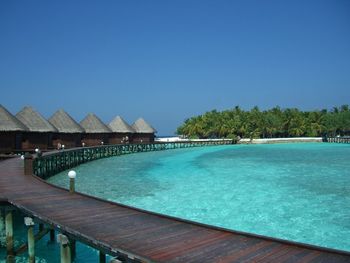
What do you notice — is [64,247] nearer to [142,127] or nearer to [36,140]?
[36,140]

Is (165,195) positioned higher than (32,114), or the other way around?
(32,114)

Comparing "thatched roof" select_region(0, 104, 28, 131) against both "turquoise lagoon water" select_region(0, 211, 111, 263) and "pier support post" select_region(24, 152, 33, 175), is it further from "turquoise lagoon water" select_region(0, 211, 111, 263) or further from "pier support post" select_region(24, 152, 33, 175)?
"turquoise lagoon water" select_region(0, 211, 111, 263)

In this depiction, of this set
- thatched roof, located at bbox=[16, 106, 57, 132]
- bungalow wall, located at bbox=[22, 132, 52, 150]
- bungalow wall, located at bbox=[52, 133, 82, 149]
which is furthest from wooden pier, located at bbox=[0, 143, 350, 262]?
bungalow wall, located at bbox=[52, 133, 82, 149]

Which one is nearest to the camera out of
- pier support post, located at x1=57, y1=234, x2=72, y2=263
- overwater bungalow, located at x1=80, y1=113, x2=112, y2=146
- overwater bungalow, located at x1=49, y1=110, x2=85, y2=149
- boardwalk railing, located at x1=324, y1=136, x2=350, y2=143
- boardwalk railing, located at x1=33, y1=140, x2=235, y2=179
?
pier support post, located at x1=57, y1=234, x2=72, y2=263

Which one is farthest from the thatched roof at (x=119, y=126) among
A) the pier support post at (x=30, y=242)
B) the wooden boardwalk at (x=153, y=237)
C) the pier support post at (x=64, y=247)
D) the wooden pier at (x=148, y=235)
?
the pier support post at (x=64, y=247)

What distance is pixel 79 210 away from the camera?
7.41 m

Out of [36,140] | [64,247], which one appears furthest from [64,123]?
[64,247]

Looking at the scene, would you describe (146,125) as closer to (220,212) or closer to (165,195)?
(165,195)

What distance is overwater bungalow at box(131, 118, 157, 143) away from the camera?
47.2 metres

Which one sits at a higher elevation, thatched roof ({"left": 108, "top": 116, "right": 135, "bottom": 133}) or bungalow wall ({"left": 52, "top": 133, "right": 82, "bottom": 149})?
thatched roof ({"left": 108, "top": 116, "right": 135, "bottom": 133})

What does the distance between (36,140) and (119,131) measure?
14.5m

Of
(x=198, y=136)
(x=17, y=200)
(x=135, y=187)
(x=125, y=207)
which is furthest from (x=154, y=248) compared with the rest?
(x=198, y=136)

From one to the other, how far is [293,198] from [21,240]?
32.8ft

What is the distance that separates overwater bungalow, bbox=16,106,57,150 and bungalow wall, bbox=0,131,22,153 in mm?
1022
